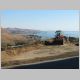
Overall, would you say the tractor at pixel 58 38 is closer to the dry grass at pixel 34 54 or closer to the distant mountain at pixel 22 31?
the dry grass at pixel 34 54

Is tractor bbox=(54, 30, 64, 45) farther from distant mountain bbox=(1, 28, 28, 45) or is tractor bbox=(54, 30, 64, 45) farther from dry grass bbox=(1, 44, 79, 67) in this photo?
distant mountain bbox=(1, 28, 28, 45)

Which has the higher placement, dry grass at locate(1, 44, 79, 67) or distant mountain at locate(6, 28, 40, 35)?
distant mountain at locate(6, 28, 40, 35)

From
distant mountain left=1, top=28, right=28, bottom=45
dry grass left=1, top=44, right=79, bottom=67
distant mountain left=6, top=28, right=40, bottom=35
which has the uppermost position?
distant mountain left=6, top=28, right=40, bottom=35

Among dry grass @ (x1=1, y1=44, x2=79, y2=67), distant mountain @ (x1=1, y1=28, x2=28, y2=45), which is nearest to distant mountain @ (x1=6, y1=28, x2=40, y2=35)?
distant mountain @ (x1=1, y1=28, x2=28, y2=45)

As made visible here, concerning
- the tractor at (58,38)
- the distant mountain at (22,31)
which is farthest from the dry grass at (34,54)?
the distant mountain at (22,31)

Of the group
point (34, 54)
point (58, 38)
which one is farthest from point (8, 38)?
point (58, 38)

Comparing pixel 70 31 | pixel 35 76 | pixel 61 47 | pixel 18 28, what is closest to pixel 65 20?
pixel 70 31

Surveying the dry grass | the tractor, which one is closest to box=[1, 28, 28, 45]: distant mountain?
the dry grass

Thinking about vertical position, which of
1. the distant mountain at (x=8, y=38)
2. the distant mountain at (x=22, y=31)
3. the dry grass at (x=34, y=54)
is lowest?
the dry grass at (x=34, y=54)

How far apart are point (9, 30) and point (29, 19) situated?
525 millimetres

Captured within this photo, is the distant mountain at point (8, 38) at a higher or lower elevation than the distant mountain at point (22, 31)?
lower

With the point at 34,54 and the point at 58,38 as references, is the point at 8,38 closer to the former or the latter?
the point at 34,54

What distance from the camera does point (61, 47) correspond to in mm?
5707

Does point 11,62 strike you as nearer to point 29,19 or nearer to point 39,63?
point 39,63
